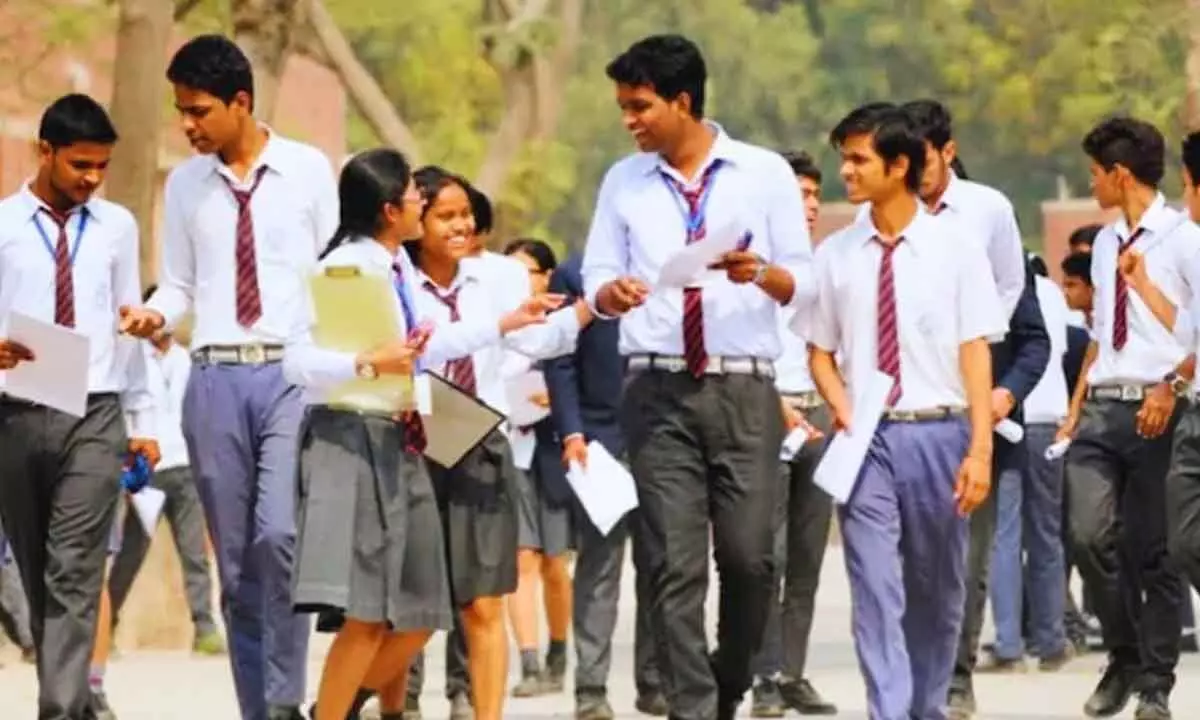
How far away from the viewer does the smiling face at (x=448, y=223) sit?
48.1 feet

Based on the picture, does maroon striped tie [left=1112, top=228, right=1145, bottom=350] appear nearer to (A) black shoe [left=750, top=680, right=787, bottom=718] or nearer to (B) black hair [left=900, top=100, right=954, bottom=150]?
(B) black hair [left=900, top=100, right=954, bottom=150]

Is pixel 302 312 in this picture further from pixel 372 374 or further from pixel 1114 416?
pixel 1114 416

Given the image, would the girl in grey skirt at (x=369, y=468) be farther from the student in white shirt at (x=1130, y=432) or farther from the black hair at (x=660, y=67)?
the student in white shirt at (x=1130, y=432)

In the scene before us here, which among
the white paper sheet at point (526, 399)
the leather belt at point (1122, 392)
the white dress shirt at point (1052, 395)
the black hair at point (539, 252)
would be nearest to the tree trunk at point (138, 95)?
the black hair at point (539, 252)

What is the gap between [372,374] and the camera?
41.9 feet

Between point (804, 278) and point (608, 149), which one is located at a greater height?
point (608, 149)

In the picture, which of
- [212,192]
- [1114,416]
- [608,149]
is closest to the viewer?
[212,192]

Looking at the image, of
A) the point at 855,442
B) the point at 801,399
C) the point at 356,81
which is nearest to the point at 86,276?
the point at 855,442

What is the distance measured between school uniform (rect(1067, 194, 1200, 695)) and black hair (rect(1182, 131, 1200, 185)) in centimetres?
117

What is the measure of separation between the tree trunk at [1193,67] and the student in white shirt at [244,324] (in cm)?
1109

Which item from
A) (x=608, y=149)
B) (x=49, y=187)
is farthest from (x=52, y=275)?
(x=608, y=149)

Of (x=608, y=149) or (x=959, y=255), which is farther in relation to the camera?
(x=608, y=149)

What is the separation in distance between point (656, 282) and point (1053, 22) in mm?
37623

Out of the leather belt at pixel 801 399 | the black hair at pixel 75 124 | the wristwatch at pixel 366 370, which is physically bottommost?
the leather belt at pixel 801 399
